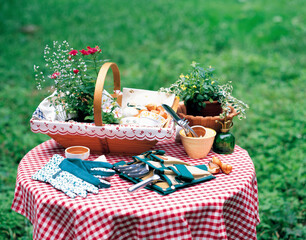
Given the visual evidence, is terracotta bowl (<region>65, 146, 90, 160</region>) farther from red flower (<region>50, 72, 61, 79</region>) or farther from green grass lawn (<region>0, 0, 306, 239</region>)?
green grass lawn (<region>0, 0, 306, 239</region>)

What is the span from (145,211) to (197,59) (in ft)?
16.8

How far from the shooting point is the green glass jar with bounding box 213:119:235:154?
2457 mm

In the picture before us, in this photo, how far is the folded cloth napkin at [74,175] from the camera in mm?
1976

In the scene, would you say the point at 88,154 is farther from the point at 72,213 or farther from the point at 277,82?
the point at 277,82

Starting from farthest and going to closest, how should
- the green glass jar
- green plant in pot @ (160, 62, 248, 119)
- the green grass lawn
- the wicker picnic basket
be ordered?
the green grass lawn, green plant in pot @ (160, 62, 248, 119), the green glass jar, the wicker picnic basket

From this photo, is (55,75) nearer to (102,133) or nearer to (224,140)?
(102,133)

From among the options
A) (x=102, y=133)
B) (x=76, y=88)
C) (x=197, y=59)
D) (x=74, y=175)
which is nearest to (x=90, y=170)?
(x=74, y=175)

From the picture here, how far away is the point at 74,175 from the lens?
2.10 metres

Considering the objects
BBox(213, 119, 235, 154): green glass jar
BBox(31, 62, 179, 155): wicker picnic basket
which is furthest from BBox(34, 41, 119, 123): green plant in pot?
BBox(213, 119, 235, 154): green glass jar

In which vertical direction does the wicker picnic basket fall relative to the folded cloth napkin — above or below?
above

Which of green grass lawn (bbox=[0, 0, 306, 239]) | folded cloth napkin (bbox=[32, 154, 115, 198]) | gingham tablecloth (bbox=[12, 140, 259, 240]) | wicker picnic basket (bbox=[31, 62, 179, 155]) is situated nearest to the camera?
gingham tablecloth (bbox=[12, 140, 259, 240])

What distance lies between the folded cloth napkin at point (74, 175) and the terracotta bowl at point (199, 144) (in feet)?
1.76

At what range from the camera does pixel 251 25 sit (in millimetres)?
9281

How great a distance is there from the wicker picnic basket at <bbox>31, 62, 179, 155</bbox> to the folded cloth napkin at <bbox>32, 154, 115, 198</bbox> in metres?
0.23
